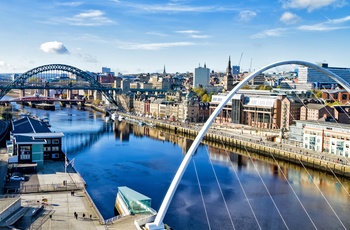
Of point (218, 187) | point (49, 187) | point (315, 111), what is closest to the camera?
point (49, 187)

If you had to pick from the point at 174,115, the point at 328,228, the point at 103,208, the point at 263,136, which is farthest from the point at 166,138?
the point at 328,228

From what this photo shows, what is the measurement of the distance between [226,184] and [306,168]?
6.96 m

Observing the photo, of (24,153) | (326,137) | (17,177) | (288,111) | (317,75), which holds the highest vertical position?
(317,75)

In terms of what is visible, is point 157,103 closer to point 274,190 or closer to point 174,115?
point 174,115

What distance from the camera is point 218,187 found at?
69.1 ft

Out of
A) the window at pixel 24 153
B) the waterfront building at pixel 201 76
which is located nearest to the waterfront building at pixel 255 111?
the window at pixel 24 153

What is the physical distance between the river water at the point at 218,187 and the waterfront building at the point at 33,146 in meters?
2.09

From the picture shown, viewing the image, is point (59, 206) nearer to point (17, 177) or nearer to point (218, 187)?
point (17, 177)

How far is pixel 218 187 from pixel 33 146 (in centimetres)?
993

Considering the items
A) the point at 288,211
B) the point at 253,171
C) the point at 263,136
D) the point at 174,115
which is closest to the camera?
the point at 288,211

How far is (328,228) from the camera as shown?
15.4 metres

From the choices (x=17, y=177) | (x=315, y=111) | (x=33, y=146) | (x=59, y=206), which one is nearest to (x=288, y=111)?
(x=315, y=111)

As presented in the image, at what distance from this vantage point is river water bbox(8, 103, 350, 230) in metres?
16.3

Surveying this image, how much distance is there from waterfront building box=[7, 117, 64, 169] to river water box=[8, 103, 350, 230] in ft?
6.86
